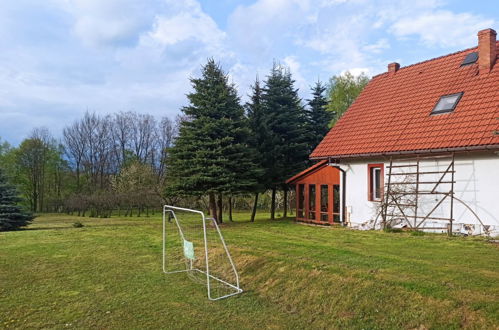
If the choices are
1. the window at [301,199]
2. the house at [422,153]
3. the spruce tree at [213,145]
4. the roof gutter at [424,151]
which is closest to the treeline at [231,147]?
the spruce tree at [213,145]

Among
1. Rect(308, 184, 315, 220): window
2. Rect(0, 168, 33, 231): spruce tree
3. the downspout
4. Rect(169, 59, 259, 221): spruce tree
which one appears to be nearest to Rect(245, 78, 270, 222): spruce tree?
Rect(169, 59, 259, 221): spruce tree

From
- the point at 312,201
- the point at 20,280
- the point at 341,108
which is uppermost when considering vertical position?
the point at 341,108

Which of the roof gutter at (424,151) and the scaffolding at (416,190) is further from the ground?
the roof gutter at (424,151)

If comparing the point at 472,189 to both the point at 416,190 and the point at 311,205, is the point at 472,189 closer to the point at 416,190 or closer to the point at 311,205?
the point at 416,190

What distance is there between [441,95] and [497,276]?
928 centimetres

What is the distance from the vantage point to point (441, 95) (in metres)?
13.8

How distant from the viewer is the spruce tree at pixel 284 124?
19422 mm

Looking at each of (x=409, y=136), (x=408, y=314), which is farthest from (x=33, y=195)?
(x=408, y=314)

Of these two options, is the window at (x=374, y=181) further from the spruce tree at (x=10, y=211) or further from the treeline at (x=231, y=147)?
the spruce tree at (x=10, y=211)

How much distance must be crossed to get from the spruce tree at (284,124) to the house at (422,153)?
2497mm

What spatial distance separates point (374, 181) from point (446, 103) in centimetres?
370

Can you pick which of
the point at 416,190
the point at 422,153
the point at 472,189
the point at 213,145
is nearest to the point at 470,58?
the point at 422,153

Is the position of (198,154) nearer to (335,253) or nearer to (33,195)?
(335,253)

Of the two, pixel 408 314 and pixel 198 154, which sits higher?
pixel 198 154
